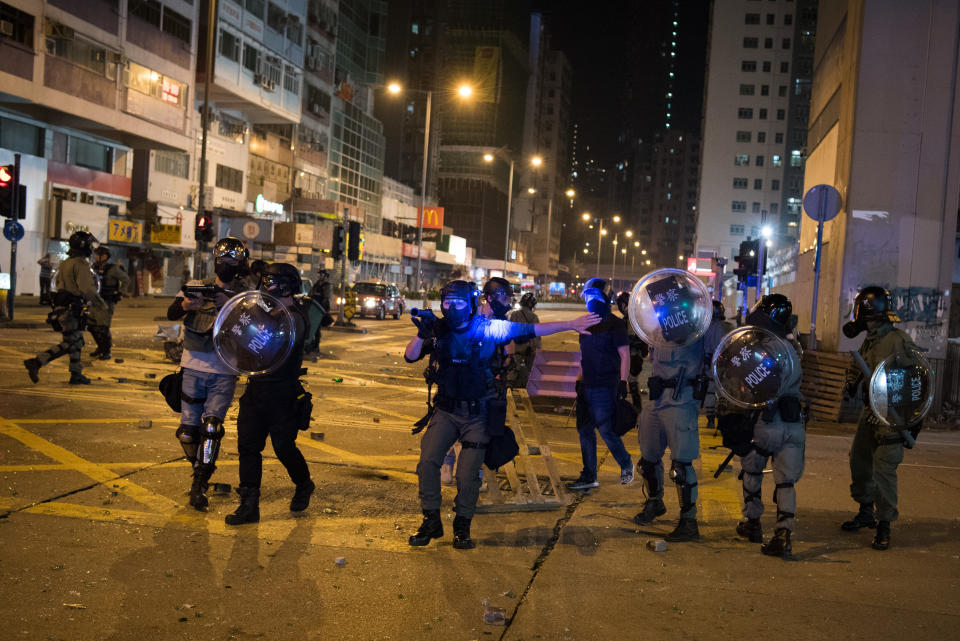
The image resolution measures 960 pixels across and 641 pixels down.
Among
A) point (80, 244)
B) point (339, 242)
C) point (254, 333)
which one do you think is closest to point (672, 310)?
point (254, 333)

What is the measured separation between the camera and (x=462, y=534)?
18.4 ft

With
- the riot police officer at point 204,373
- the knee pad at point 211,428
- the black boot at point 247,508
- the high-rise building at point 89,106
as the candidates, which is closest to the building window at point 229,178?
the high-rise building at point 89,106

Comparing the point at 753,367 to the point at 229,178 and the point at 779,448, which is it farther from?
the point at 229,178

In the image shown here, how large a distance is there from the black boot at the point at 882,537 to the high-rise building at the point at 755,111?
97.7 meters

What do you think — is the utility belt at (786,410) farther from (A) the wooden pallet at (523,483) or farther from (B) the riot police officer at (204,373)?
(B) the riot police officer at (204,373)

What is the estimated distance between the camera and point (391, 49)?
9988 cm

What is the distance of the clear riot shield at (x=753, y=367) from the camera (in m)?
5.92

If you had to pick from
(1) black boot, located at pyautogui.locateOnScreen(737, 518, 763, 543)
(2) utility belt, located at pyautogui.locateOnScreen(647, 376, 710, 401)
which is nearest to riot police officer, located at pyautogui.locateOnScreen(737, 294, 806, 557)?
(1) black boot, located at pyautogui.locateOnScreen(737, 518, 763, 543)

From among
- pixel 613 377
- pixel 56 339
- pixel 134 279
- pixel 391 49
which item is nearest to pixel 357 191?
pixel 134 279

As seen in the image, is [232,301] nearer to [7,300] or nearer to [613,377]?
[613,377]

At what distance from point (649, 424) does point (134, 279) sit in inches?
1514

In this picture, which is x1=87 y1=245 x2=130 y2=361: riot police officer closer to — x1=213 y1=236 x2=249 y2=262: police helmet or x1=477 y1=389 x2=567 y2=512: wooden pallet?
x1=213 y1=236 x2=249 y2=262: police helmet

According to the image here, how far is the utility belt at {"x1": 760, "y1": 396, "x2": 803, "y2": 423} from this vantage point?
5910mm

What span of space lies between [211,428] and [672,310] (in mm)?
3545
